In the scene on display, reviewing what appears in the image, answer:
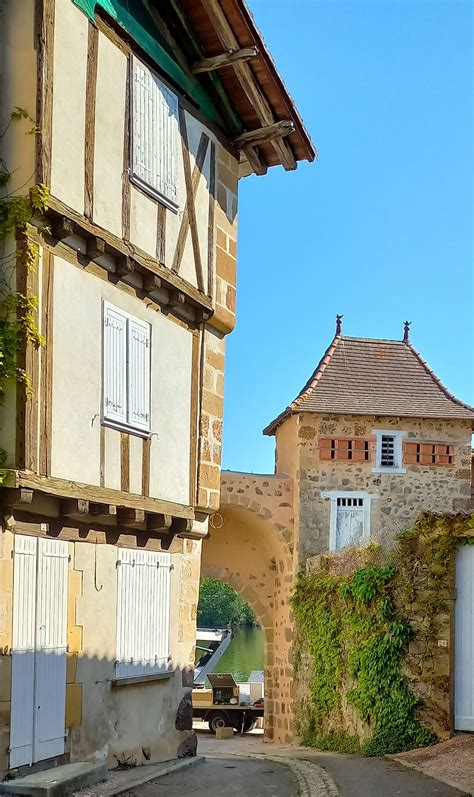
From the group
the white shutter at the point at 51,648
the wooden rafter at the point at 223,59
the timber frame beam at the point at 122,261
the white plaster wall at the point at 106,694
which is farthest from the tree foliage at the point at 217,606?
the white shutter at the point at 51,648

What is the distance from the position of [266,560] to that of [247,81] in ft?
42.3

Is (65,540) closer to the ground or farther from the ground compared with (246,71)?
closer to the ground

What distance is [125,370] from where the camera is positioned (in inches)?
366

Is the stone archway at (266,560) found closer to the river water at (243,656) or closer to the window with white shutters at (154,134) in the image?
the window with white shutters at (154,134)

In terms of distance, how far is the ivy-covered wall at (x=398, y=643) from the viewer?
1230 centimetres

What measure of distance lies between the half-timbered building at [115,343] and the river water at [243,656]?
24.6 metres

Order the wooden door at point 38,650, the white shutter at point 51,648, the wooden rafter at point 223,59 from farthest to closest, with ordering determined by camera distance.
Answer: the wooden rafter at point 223,59 → the white shutter at point 51,648 → the wooden door at point 38,650

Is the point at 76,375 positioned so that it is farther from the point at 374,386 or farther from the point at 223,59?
the point at 374,386

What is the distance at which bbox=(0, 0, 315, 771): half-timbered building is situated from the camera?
804cm

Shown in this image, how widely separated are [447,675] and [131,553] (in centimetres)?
461

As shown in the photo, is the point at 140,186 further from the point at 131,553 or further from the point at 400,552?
the point at 400,552

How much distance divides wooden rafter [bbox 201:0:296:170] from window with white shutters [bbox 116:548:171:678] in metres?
4.66

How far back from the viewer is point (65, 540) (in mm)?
8648

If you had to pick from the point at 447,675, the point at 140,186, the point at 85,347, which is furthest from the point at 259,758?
the point at 140,186
